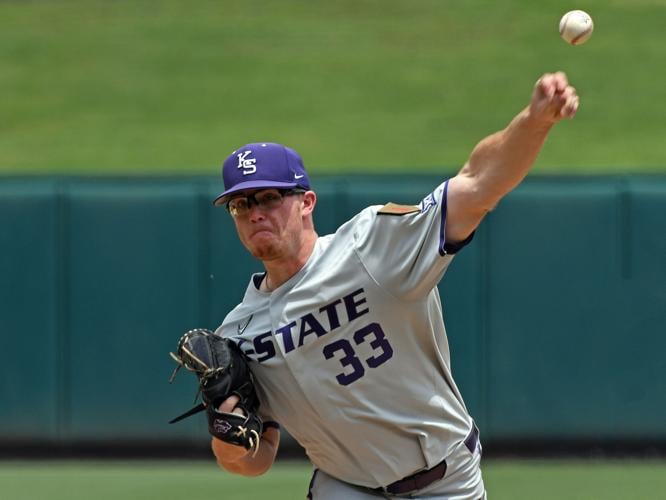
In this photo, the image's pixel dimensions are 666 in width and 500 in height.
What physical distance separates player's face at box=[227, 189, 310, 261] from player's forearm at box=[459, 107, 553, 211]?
2.24ft

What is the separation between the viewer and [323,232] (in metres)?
7.91

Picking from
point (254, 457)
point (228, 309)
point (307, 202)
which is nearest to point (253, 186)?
point (307, 202)

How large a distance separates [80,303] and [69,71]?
18.1ft

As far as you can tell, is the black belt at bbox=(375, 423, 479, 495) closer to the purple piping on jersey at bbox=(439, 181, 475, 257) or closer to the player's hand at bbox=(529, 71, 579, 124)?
the purple piping on jersey at bbox=(439, 181, 475, 257)

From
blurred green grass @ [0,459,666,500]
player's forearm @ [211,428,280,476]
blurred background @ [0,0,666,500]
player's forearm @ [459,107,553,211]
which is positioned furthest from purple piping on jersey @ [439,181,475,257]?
blurred background @ [0,0,666,500]

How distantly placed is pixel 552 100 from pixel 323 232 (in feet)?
16.5

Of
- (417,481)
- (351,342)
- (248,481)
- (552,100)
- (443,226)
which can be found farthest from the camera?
(248,481)

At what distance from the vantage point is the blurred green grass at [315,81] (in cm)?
1093

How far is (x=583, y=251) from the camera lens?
7848 mm

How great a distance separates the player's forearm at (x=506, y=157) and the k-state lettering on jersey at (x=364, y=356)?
353 millimetres

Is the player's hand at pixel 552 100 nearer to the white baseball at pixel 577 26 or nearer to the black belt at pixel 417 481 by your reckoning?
the white baseball at pixel 577 26

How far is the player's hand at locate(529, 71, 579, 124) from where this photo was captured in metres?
2.91

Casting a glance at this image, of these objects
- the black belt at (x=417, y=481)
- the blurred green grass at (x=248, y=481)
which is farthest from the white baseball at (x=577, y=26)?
the blurred green grass at (x=248, y=481)

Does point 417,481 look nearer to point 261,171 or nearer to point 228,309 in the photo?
point 261,171
